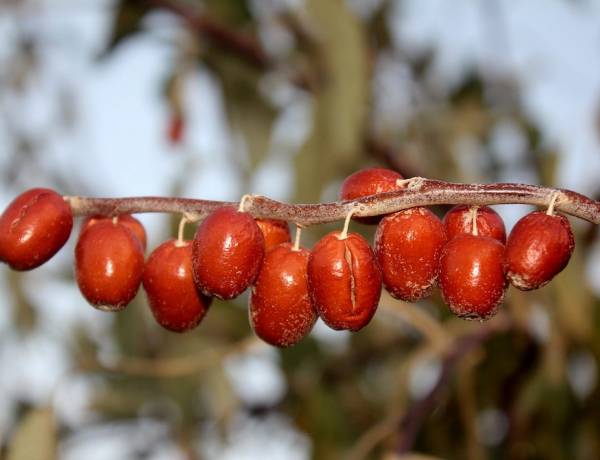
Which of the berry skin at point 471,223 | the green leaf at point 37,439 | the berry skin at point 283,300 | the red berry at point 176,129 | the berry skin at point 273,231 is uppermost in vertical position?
the berry skin at point 471,223

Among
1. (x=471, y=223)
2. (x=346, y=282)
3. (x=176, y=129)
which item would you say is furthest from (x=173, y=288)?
(x=176, y=129)

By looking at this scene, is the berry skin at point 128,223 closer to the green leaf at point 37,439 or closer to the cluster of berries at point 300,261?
the cluster of berries at point 300,261

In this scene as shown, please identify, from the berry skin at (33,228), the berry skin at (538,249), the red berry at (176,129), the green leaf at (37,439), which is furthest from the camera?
the red berry at (176,129)

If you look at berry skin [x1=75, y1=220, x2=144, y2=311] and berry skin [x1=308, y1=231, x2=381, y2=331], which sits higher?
berry skin [x1=308, y1=231, x2=381, y2=331]

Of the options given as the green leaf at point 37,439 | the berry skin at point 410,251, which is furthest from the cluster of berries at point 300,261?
the green leaf at point 37,439

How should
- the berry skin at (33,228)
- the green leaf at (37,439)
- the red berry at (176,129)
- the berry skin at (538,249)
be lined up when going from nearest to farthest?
the berry skin at (538,249) → the berry skin at (33,228) → the green leaf at (37,439) → the red berry at (176,129)

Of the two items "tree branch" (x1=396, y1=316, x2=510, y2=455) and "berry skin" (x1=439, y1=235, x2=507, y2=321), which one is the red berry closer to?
"tree branch" (x1=396, y1=316, x2=510, y2=455)

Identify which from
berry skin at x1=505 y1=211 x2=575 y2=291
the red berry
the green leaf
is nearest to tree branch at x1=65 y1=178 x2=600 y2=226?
berry skin at x1=505 y1=211 x2=575 y2=291
